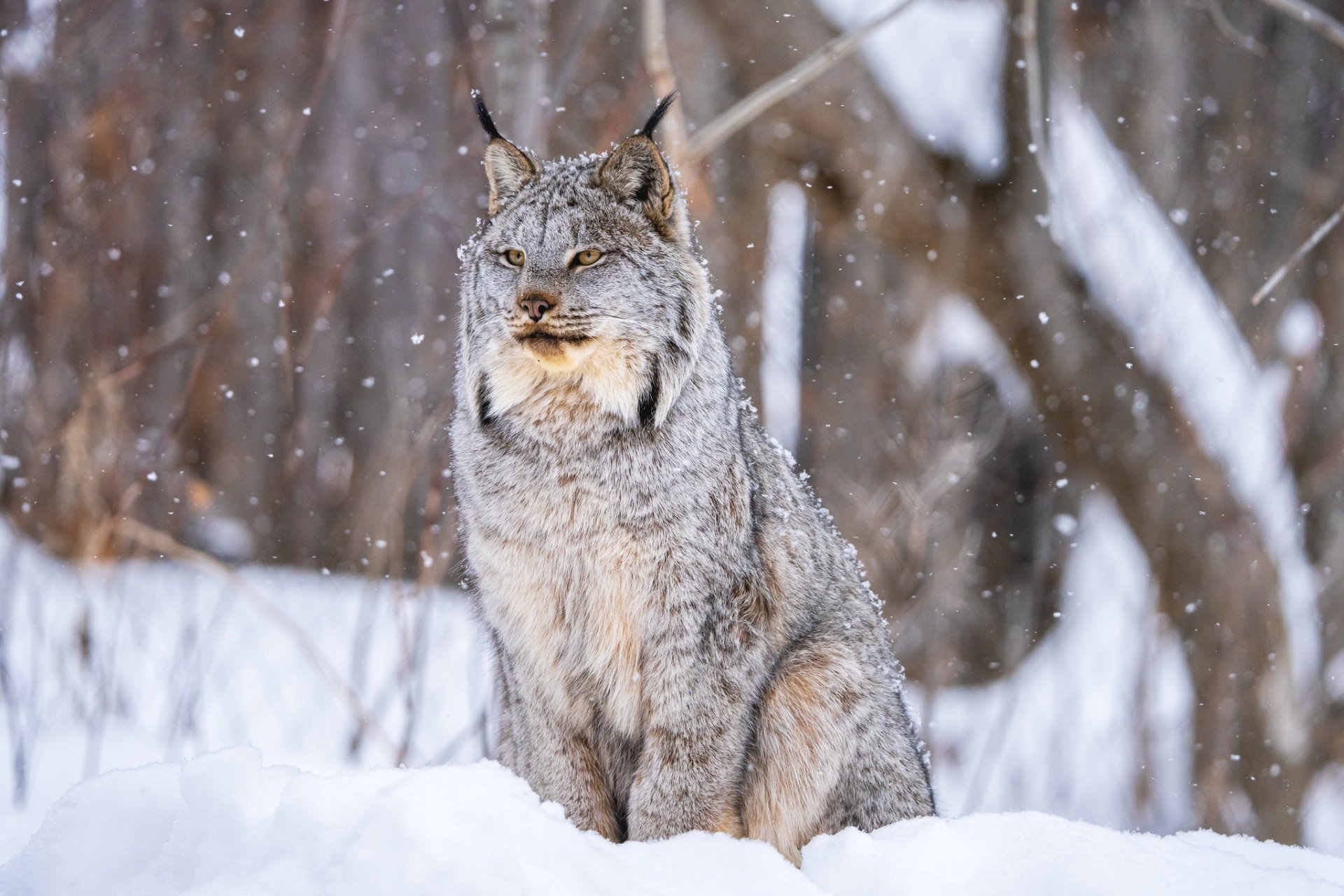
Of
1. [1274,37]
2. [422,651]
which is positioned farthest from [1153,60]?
[422,651]

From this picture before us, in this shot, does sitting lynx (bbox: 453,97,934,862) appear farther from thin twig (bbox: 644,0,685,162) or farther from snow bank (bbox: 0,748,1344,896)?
thin twig (bbox: 644,0,685,162)

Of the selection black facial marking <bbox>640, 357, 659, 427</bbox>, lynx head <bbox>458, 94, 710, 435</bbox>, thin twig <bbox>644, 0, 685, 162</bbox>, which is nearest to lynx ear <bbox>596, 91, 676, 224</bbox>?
lynx head <bbox>458, 94, 710, 435</bbox>

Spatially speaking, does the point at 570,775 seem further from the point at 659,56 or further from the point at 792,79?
the point at 659,56

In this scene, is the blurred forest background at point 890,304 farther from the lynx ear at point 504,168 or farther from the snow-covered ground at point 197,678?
the lynx ear at point 504,168

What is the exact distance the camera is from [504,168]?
3846mm

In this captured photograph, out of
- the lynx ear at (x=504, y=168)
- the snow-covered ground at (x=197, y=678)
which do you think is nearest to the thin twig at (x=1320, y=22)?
the lynx ear at (x=504, y=168)

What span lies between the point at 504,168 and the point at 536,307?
29.4 inches

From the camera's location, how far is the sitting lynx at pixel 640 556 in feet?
11.3

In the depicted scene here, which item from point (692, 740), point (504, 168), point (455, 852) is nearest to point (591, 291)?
point (504, 168)

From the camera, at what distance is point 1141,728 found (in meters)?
6.92

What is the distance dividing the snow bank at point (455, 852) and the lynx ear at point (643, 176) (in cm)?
190

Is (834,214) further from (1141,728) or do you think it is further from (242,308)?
(242,308)

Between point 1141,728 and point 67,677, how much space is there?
5.98 m

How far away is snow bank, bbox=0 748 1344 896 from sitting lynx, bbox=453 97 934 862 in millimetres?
712
